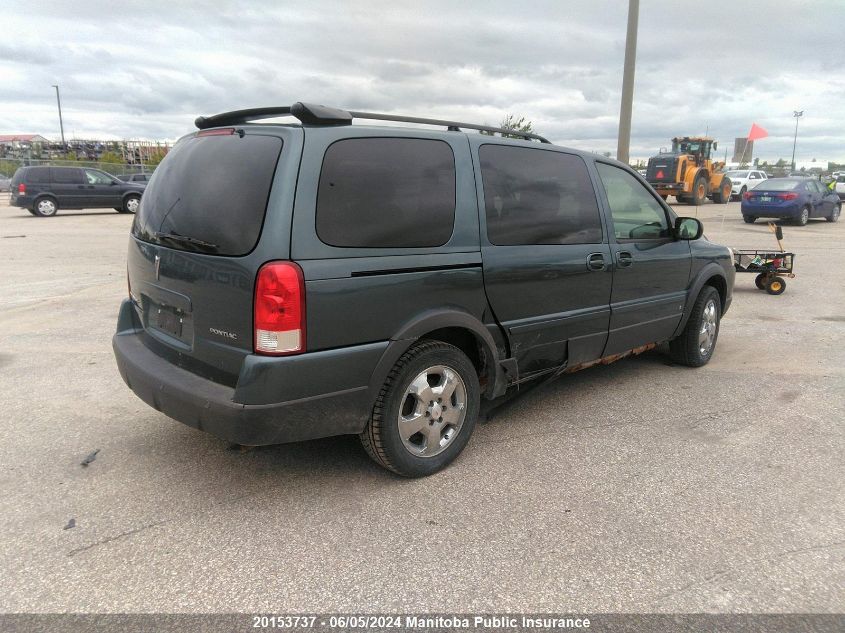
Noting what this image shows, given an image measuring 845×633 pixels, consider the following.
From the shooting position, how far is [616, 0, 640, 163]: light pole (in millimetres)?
11273

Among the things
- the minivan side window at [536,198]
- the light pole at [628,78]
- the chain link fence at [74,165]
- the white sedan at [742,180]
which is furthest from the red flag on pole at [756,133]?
the chain link fence at [74,165]

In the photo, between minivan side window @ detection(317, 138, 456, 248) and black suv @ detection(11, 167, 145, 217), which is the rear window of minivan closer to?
minivan side window @ detection(317, 138, 456, 248)

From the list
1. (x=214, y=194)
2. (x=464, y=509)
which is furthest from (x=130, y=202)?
(x=464, y=509)

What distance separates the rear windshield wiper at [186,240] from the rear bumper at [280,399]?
0.59 meters

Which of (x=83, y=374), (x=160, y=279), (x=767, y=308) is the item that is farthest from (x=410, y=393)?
(x=767, y=308)

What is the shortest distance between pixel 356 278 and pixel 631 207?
2552 mm

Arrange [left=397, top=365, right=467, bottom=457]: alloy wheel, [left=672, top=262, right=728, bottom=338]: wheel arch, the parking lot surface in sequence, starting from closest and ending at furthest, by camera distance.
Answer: the parking lot surface < [left=397, top=365, right=467, bottom=457]: alloy wheel < [left=672, top=262, right=728, bottom=338]: wheel arch

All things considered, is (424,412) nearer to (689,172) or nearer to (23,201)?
(23,201)

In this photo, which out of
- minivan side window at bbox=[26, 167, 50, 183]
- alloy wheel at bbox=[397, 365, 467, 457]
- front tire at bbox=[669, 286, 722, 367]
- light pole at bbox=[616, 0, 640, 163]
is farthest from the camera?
minivan side window at bbox=[26, 167, 50, 183]

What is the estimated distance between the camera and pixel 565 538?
2.81 metres

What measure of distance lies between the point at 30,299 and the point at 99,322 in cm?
190

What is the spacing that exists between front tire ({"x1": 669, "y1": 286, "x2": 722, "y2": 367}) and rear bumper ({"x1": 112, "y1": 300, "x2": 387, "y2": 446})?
3253mm

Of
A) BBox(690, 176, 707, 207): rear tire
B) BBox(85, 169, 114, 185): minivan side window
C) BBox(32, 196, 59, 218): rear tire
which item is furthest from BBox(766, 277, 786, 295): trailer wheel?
BBox(32, 196, 59, 218): rear tire

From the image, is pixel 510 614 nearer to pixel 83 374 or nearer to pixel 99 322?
pixel 83 374
